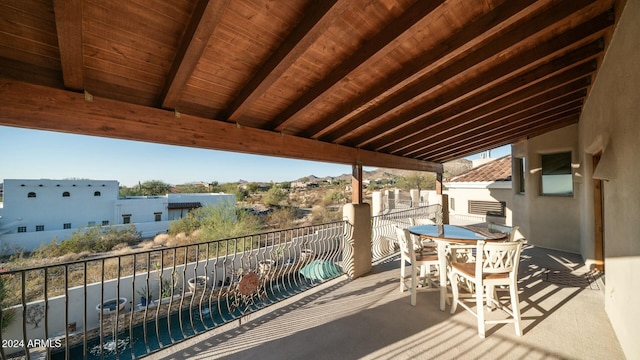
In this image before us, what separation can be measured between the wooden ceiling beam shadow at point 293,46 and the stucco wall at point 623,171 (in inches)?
91.3

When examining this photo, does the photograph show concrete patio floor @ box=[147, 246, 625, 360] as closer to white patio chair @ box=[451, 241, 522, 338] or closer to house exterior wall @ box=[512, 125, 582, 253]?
white patio chair @ box=[451, 241, 522, 338]

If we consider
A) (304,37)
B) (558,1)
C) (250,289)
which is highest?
(558,1)

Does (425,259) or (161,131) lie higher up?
(161,131)

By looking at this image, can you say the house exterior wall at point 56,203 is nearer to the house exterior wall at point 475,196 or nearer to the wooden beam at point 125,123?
the wooden beam at point 125,123

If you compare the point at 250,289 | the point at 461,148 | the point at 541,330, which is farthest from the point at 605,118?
the point at 250,289

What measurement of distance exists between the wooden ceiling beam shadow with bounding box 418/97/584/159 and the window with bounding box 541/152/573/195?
4.72 ft

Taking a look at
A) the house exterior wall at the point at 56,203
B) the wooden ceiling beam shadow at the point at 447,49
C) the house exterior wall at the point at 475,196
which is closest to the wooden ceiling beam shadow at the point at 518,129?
the wooden ceiling beam shadow at the point at 447,49

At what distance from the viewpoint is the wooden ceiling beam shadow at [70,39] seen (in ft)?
4.17

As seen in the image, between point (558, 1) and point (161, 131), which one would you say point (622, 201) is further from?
point (161, 131)

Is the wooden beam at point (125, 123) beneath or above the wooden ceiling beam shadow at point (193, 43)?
beneath

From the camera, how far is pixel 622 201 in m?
2.29

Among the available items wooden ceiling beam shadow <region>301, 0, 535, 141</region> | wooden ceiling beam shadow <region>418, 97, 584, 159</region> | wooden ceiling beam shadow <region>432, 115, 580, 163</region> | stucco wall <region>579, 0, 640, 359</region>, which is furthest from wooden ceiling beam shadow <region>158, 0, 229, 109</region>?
wooden ceiling beam shadow <region>432, 115, 580, 163</region>

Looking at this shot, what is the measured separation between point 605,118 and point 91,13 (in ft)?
16.5

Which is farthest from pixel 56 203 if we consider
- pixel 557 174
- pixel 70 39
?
pixel 557 174
